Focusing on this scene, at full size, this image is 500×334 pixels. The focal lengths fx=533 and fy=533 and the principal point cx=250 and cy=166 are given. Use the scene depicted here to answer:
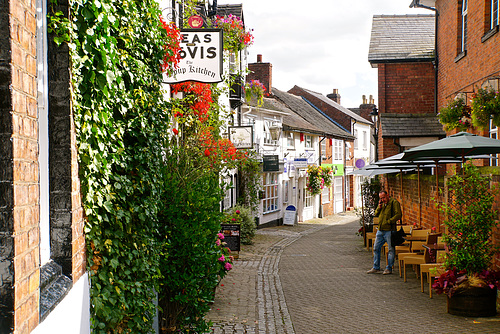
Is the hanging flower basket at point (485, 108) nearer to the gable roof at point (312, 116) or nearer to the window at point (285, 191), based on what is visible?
the window at point (285, 191)

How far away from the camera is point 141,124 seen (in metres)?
Result: 4.68

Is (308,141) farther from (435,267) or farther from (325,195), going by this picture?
(435,267)

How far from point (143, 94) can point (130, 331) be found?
2.07 metres

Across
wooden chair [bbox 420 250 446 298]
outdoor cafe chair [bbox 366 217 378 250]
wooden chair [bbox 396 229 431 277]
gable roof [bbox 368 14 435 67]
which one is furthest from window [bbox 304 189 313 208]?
wooden chair [bbox 420 250 446 298]

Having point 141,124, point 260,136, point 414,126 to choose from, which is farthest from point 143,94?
point 260,136

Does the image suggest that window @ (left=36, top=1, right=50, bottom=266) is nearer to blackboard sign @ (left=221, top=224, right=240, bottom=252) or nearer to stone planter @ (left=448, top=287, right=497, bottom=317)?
stone planter @ (left=448, top=287, right=497, bottom=317)

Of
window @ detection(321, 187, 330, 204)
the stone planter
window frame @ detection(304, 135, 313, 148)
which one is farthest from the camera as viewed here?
window @ detection(321, 187, 330, 204)

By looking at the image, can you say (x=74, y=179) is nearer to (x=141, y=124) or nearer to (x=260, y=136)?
(x=141, y=124)

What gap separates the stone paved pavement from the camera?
7.52m

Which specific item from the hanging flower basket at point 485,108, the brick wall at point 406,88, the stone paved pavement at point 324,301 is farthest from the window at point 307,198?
the hanging flower basket at point 485,108

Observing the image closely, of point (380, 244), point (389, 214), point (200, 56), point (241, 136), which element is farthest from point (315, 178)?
point (200, 56)

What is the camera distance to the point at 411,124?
18531mm

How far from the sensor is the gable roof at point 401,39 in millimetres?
19016

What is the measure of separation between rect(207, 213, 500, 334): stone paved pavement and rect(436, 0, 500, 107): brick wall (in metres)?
4.94
